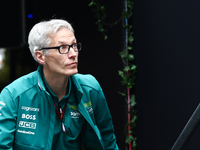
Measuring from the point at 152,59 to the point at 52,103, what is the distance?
110 cm

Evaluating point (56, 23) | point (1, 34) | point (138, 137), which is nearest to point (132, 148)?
point (138, 137)

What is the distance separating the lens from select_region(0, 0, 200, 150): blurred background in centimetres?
223

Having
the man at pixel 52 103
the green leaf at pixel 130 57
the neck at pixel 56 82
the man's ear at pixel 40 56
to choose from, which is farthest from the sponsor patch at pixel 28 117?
the green leaf at pixel 130 57

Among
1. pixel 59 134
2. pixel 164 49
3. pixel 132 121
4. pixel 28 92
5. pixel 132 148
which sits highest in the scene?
pixel 164 49

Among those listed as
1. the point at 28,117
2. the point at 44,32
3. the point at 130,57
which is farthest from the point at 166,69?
the point at 28,117

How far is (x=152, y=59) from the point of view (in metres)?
2.61

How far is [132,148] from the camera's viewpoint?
2883 millimetres

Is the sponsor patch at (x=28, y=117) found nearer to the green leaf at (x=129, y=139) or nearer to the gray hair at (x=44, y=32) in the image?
the gray hair at (x=44, y=32)

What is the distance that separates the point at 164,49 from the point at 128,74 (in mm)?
513

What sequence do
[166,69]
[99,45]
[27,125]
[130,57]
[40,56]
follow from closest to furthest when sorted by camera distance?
1. [27,125]
2. [40,56]
3. [166,69]
4. [130,57]
5. [99,45]

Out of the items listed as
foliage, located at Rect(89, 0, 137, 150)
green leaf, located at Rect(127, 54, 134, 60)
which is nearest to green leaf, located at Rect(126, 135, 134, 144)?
foliage, located at Rect(89, 0, 137, 150)

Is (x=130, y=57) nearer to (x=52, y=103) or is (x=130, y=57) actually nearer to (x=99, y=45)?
(x=99, y=45)

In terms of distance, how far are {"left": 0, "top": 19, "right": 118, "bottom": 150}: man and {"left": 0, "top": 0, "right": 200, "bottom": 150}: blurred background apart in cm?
66

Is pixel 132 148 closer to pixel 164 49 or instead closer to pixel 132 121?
pixel 132 121
